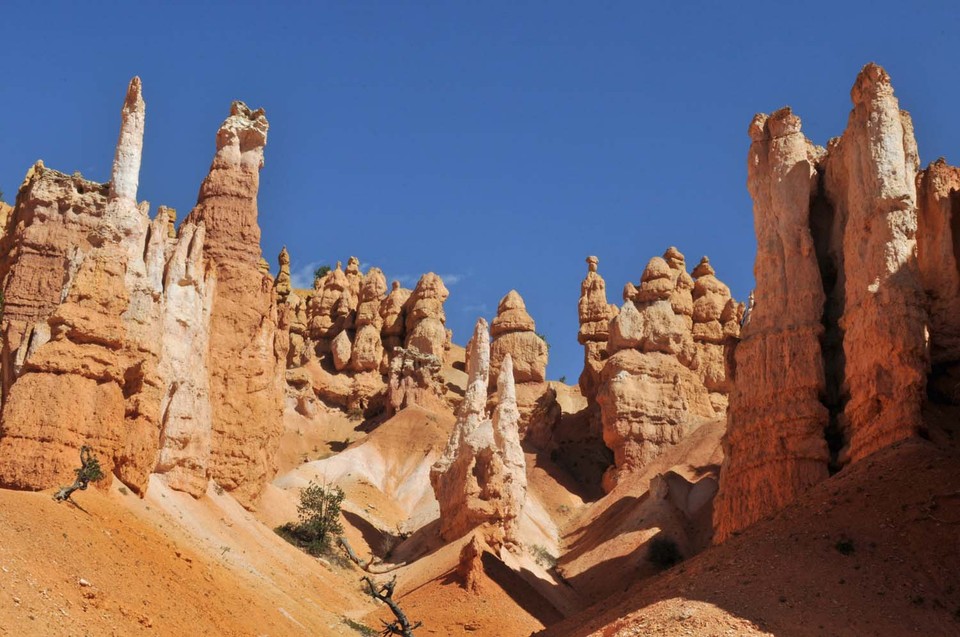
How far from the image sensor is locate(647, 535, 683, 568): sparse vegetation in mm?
49531

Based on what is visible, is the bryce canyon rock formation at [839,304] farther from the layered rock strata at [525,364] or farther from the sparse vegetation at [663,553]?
the layered rock strata at [525,364]

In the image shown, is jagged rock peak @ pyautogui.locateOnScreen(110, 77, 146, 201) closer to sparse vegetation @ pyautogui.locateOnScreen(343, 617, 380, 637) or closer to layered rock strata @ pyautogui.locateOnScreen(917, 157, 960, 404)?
sparse vegetation @ pyautogui.locateOnScreen(343, 617, 380, 637)

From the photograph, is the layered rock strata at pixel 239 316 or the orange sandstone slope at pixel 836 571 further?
the layered rock strata at pixel 239 316

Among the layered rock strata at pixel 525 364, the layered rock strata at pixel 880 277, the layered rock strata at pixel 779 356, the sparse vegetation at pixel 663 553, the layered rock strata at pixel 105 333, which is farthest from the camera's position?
the layered rock strata at pixel 525 364

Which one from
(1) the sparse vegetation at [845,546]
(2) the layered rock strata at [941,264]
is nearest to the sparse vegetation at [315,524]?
(2) the layered rock strata at [941,264]

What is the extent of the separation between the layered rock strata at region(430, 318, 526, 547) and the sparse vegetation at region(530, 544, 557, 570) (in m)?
2.81

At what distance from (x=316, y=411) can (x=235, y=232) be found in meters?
Answer: 32.9

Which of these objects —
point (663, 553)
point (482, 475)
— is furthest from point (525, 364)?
point (663, 553)

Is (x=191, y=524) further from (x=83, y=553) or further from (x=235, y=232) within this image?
(x=235, y=232)

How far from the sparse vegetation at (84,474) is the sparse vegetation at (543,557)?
25.5m

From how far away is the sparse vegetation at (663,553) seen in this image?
4953 centimetres

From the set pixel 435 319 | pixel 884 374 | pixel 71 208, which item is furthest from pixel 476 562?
pixel 435 319

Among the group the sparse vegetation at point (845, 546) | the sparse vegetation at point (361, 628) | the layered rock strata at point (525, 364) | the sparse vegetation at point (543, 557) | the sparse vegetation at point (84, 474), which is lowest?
the sparse vegetation at point (361, 628)

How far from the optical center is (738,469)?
41.9m
